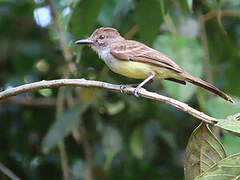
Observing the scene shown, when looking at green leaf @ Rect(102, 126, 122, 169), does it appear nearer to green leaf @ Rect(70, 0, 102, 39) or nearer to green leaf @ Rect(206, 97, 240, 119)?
green leaf @ Rect(206, 97, 240, 119)

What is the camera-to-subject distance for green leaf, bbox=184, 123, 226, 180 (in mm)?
2041

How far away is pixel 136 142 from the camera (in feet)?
13.9

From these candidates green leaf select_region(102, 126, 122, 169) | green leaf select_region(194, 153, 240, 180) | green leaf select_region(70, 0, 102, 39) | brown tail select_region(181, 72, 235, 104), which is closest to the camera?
green leaf select_region(194, 153, 240, 180)

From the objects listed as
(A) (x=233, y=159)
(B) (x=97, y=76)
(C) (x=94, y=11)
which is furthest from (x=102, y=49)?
(A) (x=233, y=159)

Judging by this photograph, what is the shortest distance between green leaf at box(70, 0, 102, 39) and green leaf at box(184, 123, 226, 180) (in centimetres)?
123

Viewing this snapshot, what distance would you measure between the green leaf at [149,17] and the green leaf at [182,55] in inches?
18.5

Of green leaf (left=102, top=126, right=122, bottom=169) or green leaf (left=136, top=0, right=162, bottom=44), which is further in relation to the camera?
green leaf (left=102, top=126, right=122, bottom=169)

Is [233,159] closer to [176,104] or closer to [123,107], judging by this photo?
[176,104]

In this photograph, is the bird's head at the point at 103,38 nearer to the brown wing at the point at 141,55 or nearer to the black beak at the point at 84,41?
the black beak at the point at 84,41

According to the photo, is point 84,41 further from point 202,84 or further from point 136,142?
point 136,142

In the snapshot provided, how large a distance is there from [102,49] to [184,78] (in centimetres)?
74

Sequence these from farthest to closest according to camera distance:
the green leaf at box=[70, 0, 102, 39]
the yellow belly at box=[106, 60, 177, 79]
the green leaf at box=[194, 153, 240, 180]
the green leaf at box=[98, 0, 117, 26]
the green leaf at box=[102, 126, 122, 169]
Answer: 1. the green leaf at box=[102, 126, 122, 169]
2. the green leaf at box=[98, 0, 117, 26]
3. the yellow belly at box=[106, 60, 177, 79]
4. the green leaf at box=[70, 0, 102, 39]
5. the green leaf at box=[194, 153, 240, 180]

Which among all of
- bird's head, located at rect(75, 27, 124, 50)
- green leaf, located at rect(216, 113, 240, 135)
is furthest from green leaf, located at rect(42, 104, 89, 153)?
green leaf, located at rect(216, 113, 240, 135)

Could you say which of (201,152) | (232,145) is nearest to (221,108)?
(232,145)
